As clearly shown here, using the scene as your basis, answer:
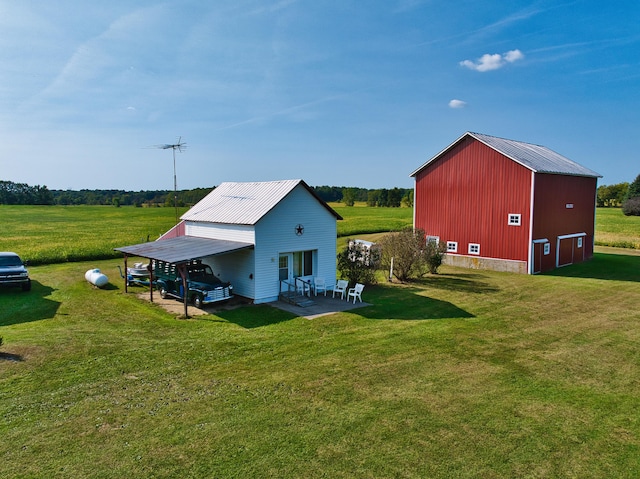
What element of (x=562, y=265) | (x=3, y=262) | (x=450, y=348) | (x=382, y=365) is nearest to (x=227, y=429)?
(x=382, y=365)

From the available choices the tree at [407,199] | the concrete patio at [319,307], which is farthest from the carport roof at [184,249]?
the tree at [407,199]

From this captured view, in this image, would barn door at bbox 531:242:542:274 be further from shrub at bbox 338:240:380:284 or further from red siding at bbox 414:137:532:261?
shrub at bbox 338:240:380:284

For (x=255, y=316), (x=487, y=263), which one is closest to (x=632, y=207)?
(x=487, y=263)

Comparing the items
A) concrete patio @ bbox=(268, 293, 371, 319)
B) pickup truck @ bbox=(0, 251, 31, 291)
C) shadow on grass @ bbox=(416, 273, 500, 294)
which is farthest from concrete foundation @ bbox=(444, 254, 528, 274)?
pickup truck @ bbox=(0, 251, 31, 291)

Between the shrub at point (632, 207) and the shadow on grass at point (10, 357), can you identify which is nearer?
the shadow on grass at point (10, 357)

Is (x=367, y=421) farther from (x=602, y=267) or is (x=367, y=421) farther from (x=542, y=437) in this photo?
(x=602, y=267)

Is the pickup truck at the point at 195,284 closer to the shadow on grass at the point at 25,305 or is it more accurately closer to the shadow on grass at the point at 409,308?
the shadow on grass at the point at 25,305
